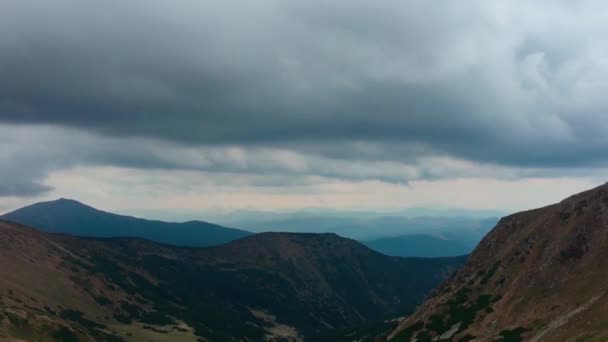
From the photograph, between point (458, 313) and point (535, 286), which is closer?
point (535, 286)

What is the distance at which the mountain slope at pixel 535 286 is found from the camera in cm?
10469

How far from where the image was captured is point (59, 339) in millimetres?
199375

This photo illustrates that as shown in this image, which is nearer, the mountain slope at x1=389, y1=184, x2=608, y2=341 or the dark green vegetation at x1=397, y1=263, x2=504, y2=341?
the mountain slope at x1=389, y1=184, x2=608, y2=341

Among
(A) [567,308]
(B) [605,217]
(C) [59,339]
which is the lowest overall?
(C) [59,339]

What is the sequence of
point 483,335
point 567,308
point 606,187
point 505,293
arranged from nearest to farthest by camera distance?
point 567,308, point 483,335, point 505,293, point 606,187

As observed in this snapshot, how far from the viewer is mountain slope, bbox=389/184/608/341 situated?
104688mm

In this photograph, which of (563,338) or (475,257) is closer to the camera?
(563,338)

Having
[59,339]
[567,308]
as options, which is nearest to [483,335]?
[567,308]

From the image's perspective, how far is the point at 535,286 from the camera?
126m

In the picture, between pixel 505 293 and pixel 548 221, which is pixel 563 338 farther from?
pixel 548 221

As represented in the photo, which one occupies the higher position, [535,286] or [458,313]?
[535,286]

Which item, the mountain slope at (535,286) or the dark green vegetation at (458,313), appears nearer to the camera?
the mountain slope at (535,286)

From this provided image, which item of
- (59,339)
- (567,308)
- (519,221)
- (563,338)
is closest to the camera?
(563,338)

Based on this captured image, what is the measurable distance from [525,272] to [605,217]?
24571 millimetres
